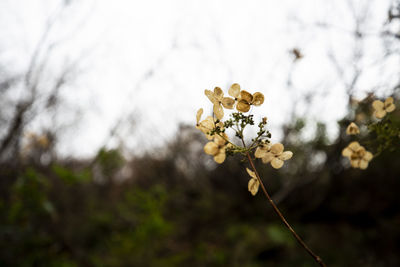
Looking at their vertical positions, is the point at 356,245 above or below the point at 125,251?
above

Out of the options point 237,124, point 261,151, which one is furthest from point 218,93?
point 261,151

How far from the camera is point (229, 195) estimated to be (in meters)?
6.56

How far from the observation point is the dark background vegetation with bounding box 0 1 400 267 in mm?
2685

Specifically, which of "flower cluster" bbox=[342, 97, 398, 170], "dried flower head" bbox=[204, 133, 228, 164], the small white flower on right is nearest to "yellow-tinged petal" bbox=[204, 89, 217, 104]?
"dried flower head" bbox=[204, 133, 228, 164]

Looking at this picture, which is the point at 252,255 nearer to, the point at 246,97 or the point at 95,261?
the point at 95,261

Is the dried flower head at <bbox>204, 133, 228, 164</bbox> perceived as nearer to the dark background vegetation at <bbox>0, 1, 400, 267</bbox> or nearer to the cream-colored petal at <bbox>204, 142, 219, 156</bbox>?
the cream-colored petal at <bbox>204, 142, 219, 156</bbox>

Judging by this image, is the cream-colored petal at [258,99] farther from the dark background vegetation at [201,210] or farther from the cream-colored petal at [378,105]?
the dark background vegetation at [201,210]

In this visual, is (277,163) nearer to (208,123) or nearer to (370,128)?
(208,123)

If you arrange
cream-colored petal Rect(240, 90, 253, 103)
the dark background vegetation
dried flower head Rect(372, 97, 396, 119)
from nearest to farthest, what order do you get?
1. cream-colored petal Rect(240, 90, 253, 103)
2. dried flower head Rect(372, 97, 396, 119)
3. the dark background vegetation

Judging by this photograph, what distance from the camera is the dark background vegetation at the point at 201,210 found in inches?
106

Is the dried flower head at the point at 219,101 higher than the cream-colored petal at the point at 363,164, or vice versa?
the dried flower head at the point at 219,101

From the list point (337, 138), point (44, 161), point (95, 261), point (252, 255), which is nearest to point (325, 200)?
point (252, 255)

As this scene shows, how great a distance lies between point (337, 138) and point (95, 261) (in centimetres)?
393

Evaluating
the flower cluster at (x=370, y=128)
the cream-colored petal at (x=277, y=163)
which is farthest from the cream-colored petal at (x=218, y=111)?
the flower cluster at (x=370, y=128)
